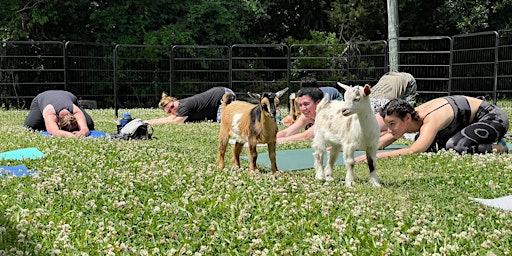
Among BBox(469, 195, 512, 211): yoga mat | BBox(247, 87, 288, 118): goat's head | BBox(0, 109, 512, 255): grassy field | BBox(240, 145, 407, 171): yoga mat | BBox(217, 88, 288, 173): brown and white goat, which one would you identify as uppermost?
BBox(247, 87, 288, 118): goat's head

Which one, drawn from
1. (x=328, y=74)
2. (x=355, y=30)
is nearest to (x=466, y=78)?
(x=328, y=74)

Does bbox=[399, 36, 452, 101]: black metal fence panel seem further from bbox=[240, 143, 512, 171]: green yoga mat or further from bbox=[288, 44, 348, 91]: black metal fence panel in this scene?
bbox=[240, 143, 512, 171]: green yoga mat

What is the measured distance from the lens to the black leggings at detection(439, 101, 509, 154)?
1004cm

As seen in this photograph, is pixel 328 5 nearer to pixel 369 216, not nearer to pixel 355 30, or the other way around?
pixel 355 30

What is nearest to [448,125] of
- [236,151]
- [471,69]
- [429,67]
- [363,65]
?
[236,151]

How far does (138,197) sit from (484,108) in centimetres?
618

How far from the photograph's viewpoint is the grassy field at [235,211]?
488cm

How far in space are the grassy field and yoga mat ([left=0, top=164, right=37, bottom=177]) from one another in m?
0.16

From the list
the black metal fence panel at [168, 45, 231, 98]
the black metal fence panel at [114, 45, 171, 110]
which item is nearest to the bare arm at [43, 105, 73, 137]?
the black metal fence panel at [168, 45, 231, 98]

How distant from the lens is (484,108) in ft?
34.1

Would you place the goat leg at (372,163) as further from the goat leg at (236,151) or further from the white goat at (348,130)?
the goat leg at (236,151)

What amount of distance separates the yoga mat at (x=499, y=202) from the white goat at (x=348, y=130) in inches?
48.0

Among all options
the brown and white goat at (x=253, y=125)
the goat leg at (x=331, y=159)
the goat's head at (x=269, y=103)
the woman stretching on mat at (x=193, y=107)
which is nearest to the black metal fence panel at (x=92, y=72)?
the woman stretching on mat at (x=193, y=107)

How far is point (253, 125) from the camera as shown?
8.40 meters
